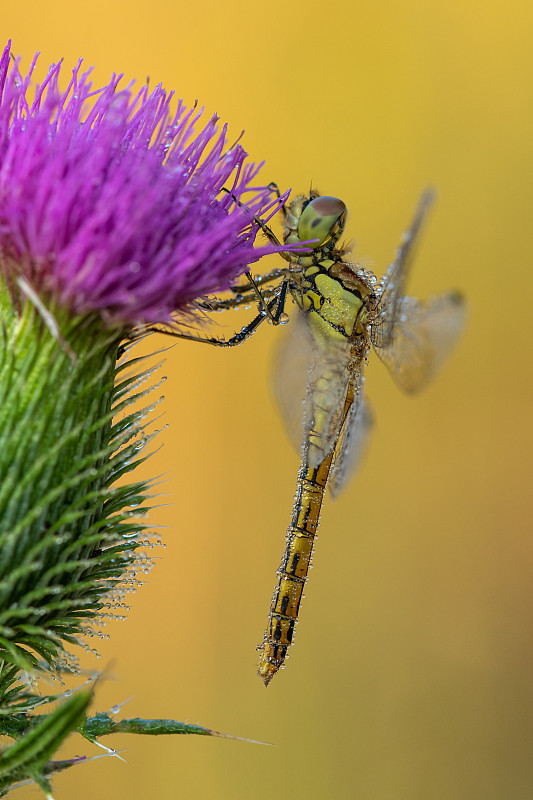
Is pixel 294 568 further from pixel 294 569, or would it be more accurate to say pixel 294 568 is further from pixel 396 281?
pixel 396 281

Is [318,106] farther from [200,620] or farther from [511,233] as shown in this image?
[200,620]

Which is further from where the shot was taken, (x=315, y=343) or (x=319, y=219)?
(x=315, y=343)

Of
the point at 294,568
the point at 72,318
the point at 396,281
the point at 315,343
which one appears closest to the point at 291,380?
the point at 315,343

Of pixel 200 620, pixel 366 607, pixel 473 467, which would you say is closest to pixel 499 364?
pixel 473 467

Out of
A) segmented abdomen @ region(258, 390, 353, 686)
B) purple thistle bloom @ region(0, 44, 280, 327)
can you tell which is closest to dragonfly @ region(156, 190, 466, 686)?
segmented abdomen @ region(258, 390, 353, 686)

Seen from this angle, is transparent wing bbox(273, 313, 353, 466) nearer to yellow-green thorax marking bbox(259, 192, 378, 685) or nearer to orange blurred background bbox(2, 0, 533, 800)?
yellow-green thorax marking bbox(259, 192, 378, 685)

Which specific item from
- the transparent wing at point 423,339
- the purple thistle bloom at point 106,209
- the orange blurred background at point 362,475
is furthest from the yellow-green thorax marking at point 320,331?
the orange blurred background at point 362,475

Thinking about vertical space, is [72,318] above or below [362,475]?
below

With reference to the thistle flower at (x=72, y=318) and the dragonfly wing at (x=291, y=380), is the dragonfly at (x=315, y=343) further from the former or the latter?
the thistle flower at (x=72, y=318)
